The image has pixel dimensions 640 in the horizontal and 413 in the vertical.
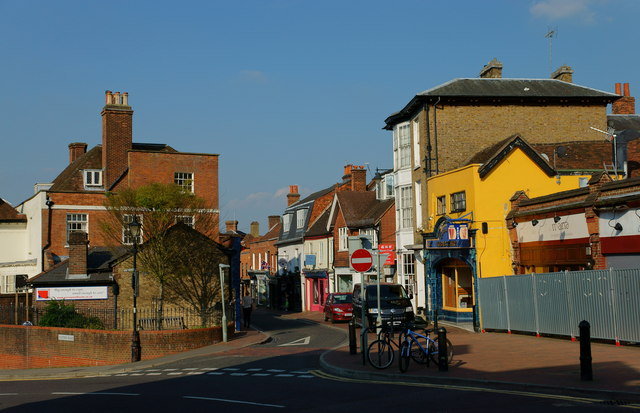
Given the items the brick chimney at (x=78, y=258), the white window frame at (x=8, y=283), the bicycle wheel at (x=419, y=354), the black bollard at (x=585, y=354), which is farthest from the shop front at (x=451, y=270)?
the white window frame at (x=8, y=283)

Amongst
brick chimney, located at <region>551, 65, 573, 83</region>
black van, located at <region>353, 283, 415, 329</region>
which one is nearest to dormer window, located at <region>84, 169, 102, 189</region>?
black van, located at <region>353, 283, 415, 329</region>

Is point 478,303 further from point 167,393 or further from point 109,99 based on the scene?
point 109,99

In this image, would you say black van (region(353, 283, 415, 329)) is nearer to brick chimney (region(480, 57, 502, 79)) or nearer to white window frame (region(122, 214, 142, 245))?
white window frame (region(122, 214, 142, 245))

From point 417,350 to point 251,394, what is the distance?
4591 mm

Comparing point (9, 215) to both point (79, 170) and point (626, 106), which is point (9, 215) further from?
point (626, 106)

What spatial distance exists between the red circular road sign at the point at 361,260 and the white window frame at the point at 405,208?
20.3m

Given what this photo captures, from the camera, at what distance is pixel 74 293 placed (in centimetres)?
3041

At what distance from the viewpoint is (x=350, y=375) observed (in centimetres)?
1742

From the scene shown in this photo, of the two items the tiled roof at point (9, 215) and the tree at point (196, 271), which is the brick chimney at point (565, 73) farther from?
the tiled roof at point (9, 215)

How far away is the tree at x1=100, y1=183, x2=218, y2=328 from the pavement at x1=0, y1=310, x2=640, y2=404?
644 cm

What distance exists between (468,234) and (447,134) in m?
7.42

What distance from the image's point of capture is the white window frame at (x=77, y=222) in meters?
41.9

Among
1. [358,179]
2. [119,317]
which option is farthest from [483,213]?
[358,179]

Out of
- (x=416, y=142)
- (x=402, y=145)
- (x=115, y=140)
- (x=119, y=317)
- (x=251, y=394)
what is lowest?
(x=251, y=394)
